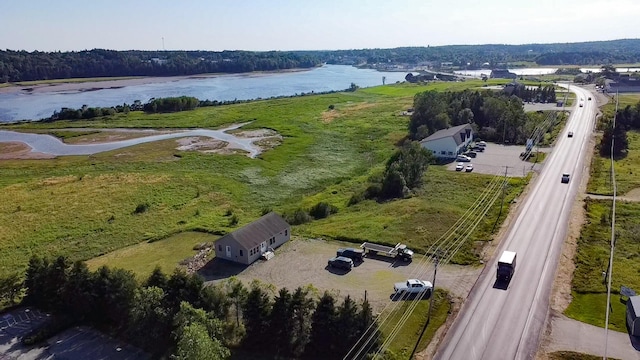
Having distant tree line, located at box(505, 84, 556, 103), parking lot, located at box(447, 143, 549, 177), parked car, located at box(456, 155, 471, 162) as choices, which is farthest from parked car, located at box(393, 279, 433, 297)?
distant tree line, located at box(505, 84, 556, 103)

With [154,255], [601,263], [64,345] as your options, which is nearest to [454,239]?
[601,263]

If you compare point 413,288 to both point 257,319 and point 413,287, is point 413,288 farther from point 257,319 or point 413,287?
point 257,319

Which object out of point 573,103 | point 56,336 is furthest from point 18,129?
point 573,103

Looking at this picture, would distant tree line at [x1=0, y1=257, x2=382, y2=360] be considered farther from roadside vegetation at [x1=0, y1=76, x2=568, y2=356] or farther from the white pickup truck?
the white pickup truck

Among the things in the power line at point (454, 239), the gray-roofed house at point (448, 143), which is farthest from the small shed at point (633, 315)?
the gray-roofed house at point (448, 143)

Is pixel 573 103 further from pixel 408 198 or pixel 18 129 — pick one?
pixel 18 129

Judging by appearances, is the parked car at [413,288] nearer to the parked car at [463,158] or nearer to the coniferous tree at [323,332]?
the coniferous tree at [323,332]
